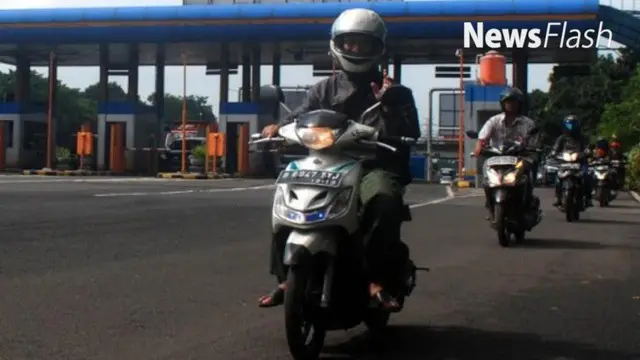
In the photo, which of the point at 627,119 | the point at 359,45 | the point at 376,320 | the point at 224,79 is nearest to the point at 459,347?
the point at 376,320

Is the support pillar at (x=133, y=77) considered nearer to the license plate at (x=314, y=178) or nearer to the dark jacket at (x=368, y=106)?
the dark jacket at (x=368, y=106)

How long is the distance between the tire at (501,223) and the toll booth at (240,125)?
32.1 metres

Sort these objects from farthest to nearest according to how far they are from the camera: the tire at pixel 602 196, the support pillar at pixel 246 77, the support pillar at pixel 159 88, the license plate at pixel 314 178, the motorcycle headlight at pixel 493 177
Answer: the support pillar at pixel 159 88
the support pillar at pixel 246 77
the tire at pixel 602 196
the motorcycle headlight at pixel 493 177
the license plate at pixel 314 178

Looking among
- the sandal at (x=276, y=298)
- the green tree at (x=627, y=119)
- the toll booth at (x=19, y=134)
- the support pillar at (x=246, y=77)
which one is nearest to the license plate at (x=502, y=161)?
the sandal at (x=276, y=298)

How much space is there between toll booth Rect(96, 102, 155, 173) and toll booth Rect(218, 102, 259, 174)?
3976 mm

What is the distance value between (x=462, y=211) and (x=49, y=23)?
29586 millimetres

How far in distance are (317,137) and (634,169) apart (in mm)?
23769

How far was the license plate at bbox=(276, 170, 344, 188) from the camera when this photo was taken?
439cm

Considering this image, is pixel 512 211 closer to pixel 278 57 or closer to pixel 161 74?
pixel 278 57

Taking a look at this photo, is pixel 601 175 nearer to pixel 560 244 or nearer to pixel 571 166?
pixel 571 166

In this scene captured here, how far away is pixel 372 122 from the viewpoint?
16.6ft

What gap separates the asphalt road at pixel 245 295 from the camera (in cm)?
503

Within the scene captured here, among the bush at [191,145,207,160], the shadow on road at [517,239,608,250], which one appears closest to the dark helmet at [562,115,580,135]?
the shadow on road at [517,239,608,250]

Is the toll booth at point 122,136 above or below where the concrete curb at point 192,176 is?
above
